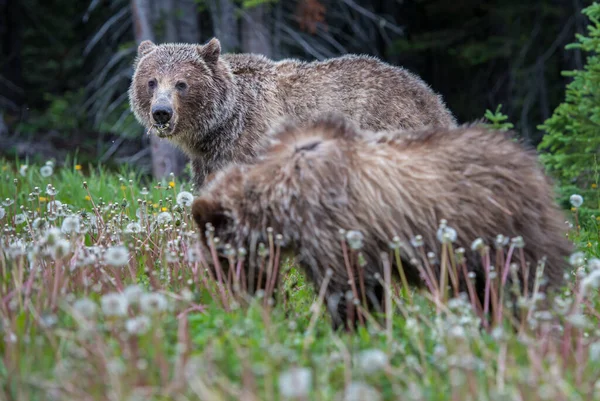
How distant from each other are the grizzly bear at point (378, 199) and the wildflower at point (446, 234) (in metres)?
0.14

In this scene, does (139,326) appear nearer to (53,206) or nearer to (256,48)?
(53,206)

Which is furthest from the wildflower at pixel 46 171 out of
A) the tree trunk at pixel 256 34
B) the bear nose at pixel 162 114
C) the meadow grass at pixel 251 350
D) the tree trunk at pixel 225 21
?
the tree trunk at pixel 256 34

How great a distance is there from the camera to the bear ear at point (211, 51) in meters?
7.56

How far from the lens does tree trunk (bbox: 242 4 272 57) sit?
1380cm

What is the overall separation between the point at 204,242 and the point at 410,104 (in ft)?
11.0

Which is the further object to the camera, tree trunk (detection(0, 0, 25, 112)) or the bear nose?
tree trunk (detection(0, 0, 25, 112))

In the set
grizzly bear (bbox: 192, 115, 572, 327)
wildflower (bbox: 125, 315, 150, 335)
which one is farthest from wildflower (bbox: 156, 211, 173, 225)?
wildflower (bbox: 125, 315, 150, 335)

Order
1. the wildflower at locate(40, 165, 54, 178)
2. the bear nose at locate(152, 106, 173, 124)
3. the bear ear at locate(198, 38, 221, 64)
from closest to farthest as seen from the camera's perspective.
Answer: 1. the wildflower at locate(40, 165, 54, 178)
2. the bear nose at locate(152, 106, 173, 124)
3. the bear ear at locate(198, 38, 221, 64)

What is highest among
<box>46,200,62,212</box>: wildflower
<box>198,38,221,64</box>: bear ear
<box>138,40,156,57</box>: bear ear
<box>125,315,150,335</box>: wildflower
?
<box>138,40,156,57</box>: bear ear

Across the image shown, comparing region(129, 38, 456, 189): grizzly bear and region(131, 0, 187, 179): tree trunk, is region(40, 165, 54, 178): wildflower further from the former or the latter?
region(131, 0, 187, 179): tree trunk

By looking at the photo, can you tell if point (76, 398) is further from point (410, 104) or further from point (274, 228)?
point (410, 104)

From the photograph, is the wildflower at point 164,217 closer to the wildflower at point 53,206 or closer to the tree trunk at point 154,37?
the wildflower at point 53,206

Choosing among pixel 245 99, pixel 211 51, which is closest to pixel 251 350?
pixel 245 99

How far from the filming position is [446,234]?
3.96m
